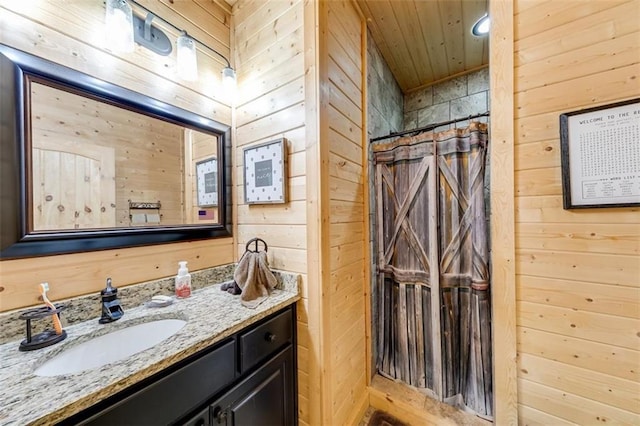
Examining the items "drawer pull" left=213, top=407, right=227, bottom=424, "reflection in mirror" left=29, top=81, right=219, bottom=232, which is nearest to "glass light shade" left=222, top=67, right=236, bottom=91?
"reflection in mirror" left=29, top=81, right=219, bottom=232

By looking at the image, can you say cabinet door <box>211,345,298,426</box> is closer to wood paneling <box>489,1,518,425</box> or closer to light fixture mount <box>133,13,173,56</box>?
wood paneling <box>489,1,518,425</box>

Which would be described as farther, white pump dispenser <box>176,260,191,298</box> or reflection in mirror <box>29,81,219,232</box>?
white pump dispenser <box>176,260,191,298</box>

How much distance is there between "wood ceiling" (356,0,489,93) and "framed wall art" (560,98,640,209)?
1.08m

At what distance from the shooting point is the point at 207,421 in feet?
2.60

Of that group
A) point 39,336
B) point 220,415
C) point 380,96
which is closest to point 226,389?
point 220,415

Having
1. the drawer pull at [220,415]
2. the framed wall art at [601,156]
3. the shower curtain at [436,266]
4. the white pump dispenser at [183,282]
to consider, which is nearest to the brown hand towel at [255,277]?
the white pump dispenser at [183,282]

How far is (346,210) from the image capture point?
1.42 m

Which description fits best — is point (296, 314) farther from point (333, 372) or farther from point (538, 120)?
point (538, 120)

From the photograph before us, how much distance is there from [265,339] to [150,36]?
1511mm

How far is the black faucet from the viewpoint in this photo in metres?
0.91

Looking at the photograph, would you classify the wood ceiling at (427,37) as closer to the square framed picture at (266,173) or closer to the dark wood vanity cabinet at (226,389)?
the square framed picture at (266,173)

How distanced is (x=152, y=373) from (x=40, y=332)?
1.71 feet

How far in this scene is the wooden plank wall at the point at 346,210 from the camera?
4.08 ft

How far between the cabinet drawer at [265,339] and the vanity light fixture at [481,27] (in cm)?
225
